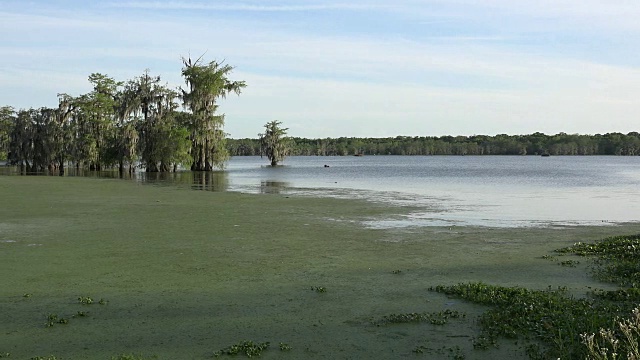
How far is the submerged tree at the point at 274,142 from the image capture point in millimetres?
77969

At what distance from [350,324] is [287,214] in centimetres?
1272

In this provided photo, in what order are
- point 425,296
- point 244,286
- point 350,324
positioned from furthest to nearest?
point 244,286
point 425,296
point 350,324

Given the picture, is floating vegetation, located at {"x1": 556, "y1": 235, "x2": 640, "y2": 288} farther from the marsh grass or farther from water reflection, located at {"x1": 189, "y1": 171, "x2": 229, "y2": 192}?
water reflection, located at {"x1": 189, "y1": 171, "x2": 229, "y2": 192}

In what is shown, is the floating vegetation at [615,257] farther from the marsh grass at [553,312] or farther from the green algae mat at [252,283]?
the green algae mat at [252,283]

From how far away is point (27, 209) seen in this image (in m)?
20.8

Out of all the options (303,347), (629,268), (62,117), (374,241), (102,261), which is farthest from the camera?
(62,117)

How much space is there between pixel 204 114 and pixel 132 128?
6.61m

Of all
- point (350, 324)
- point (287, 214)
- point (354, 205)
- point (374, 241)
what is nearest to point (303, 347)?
point (350, 324)

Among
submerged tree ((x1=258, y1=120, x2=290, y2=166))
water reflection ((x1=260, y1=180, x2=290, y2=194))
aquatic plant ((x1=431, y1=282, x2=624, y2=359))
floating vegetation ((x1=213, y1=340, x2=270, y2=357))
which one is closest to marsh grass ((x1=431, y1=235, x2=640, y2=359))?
aquatic plant ((x1=431, y1=282, x2=624, y2=359))

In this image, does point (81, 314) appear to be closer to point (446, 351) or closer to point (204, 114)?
point (446, 351)

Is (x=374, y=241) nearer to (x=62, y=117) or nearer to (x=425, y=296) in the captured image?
(x=425, y=296)

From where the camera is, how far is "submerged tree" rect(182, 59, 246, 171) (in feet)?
176

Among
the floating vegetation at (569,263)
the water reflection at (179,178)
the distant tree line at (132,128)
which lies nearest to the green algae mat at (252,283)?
the floating vegetation at (569,263)

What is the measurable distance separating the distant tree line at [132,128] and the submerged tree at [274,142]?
812 inches
